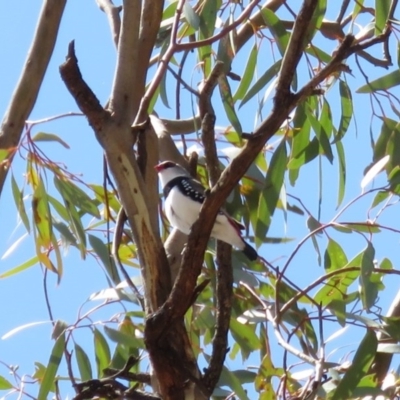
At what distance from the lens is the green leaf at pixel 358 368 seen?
1853 millimetres

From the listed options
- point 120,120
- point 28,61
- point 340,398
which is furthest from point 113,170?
point 340,398

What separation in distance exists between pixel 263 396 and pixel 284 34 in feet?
2.69

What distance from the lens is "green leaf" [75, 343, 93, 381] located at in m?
2.10

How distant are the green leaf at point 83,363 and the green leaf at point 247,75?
0.71 meters

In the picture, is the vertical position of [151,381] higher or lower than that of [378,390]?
higher


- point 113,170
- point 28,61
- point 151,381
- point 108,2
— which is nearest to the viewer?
point 113,170

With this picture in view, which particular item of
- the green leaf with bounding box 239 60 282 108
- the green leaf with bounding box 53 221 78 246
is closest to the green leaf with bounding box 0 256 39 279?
the green leaf with bounding box 53 221 78 246

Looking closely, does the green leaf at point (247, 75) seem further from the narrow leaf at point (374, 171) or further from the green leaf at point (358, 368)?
the green leaf at point (358, 368)

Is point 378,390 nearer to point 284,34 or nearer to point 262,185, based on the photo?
point 262,185

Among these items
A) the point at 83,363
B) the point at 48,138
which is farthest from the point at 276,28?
the point at 83,363

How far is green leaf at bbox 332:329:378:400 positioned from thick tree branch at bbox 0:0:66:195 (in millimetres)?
802

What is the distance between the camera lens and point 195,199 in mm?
2209

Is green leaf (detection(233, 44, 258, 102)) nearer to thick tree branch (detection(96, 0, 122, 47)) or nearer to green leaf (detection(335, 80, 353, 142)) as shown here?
green leaf (detection(335, 80, 353, 142))

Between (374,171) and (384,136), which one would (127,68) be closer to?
(374,171)
